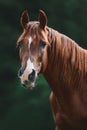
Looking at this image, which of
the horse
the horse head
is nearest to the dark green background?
the horse

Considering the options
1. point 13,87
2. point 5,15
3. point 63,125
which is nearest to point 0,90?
point 13,87

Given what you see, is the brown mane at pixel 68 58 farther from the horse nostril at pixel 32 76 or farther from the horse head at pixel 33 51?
the horse nostril at pixel 32 76

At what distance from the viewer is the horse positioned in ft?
25.2

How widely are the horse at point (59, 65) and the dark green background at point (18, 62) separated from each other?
2910 millimetres

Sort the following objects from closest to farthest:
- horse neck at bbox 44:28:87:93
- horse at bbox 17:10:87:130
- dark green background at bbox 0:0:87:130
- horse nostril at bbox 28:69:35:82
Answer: horse nostril at bbox 28:69:35:82 → horse at bbox 17:10:87:130 → horse neck at bbox 44:28:87:93 → dark green background at bbox 0:0:87:130

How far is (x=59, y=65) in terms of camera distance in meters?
8.04

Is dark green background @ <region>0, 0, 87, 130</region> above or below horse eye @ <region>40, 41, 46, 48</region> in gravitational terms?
below

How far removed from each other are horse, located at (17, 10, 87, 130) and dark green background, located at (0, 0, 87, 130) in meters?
2.91

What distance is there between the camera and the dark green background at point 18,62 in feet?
37.4

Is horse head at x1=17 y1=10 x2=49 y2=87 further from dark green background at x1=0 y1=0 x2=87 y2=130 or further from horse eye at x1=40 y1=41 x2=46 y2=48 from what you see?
dark green background at x1=0 y1=0 x2=87 y2=130

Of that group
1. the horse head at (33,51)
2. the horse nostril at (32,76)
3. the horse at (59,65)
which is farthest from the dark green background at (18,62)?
the horse nostril at (32,76)

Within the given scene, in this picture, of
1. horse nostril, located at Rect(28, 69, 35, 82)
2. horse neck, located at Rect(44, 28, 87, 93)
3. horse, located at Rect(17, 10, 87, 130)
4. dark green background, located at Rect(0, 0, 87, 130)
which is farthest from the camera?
dark green background, located at Rect(0, 0, 87, 130)

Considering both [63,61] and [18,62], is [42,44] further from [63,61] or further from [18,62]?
[18,62]

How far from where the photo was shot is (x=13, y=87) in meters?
11.7
